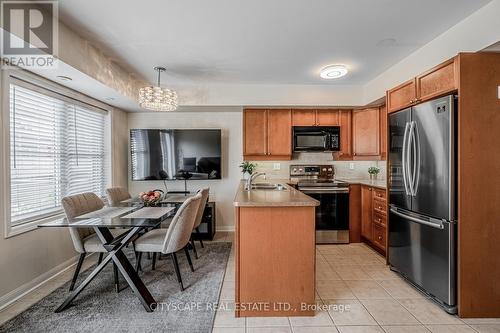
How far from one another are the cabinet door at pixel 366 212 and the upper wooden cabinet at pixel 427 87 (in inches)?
50.9

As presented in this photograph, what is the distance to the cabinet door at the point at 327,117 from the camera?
163 inches

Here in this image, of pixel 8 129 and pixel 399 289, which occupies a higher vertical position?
pixel 8 129

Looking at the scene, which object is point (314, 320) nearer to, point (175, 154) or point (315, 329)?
point (315, 329)

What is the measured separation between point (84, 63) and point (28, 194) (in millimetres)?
1446

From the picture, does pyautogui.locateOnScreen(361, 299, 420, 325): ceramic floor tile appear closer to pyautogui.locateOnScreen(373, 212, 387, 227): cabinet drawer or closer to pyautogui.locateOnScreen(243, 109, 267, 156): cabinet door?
pyautogui.locateOnScreen(373, 212, 387, 227): cabinet drawer

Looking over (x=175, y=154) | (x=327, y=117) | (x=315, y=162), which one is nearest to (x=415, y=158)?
(x=327, y=117)

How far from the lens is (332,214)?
3.79m

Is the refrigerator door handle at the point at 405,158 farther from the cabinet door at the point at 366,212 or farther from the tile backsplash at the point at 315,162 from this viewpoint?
the tile backsplash at the point at 315,162

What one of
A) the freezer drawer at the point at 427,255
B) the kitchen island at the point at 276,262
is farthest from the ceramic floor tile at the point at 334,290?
the freezer drawer at the point at 427,255

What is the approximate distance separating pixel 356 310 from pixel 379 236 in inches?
60.0

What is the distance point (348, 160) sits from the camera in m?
4.34

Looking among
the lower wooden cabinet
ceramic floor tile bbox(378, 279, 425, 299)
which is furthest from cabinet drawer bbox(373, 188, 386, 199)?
ceramic floor tile bbox(378, 279, 425, 299)

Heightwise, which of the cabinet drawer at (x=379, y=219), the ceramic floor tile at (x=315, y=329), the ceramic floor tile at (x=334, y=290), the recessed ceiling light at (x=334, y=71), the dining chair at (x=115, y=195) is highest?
the recessed ceiling light at (x=334, y=71)

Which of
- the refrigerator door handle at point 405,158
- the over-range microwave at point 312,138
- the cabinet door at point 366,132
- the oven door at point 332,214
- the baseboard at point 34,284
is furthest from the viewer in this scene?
the over-range microwave at point 312,138
